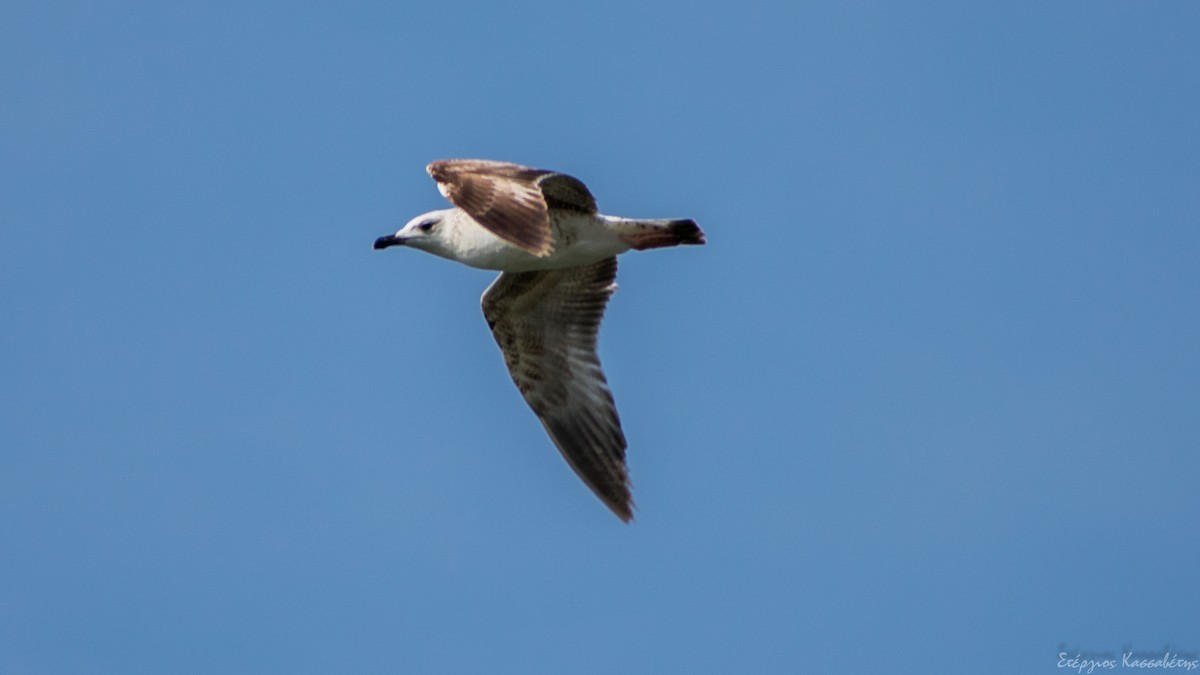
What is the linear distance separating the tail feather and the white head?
130 centimetres

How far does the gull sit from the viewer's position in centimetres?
1279

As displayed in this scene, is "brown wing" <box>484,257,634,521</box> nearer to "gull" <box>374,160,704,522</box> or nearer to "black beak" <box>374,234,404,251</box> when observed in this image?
"gull" <box>374,160,704,522</box>

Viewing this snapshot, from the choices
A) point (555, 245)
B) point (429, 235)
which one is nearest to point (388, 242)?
point (429, 235)

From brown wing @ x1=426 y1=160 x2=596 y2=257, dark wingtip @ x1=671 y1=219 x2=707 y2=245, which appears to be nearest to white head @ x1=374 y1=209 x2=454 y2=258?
brown wing @ x1=426 y1=160 x2=596 y2=257

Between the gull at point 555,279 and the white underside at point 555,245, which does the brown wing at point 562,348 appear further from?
the white underside at point 555,245

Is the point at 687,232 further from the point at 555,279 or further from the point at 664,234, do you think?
the point at 555,279

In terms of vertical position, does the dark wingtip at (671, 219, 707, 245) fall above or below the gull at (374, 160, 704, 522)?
above

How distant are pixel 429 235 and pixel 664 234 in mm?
1713

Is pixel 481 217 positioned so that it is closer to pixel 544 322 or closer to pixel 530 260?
pixel 530 260

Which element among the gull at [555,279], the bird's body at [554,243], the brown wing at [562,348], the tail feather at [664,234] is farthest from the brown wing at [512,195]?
the brown wing at [562,348]

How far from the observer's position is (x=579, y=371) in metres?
15.2

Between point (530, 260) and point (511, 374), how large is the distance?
6.07 ft

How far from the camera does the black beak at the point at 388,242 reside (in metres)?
14.2

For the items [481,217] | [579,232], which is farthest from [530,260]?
[481,217]
